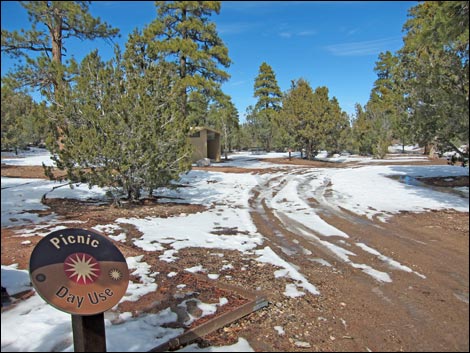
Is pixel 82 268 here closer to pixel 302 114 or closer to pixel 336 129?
pixel 302 114

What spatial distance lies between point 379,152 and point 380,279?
2628 centimetres

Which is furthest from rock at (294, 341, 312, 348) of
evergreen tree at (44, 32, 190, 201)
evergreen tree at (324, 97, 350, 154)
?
evergreen tree at (324, 97, 350, 154)

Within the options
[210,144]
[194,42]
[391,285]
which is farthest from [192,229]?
[210,144]

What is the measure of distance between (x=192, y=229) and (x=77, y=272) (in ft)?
16.0

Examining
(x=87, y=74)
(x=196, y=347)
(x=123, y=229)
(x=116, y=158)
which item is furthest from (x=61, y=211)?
(x=196, y=347)

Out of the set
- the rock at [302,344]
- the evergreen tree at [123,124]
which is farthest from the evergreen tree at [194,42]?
the rock at [302,344]

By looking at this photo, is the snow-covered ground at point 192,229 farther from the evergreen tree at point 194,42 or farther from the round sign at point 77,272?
the evergreen tree at point 194,42

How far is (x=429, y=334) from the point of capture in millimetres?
1396

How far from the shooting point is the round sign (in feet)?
5.07

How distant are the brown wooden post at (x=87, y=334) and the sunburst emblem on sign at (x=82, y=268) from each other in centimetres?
19

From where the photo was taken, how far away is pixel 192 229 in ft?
21.3

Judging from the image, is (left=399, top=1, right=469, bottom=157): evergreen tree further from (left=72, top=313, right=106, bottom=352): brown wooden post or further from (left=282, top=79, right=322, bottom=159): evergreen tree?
(left=282, top=79, right=322, bottom=159): evergreen tree

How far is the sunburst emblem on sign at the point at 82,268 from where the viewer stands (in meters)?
1.63

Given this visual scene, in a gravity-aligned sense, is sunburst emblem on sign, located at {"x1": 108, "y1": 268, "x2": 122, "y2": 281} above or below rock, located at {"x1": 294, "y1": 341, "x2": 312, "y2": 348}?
above
